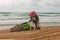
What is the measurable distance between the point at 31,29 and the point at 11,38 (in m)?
0.89

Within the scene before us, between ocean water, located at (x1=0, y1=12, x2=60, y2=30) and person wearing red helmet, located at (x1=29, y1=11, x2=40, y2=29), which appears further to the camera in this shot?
ocean water, located at (x1=0, y1=12, x2=60, y2=30)

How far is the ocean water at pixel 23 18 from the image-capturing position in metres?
5.02

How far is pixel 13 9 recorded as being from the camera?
5367mm

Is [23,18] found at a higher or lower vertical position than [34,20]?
lower

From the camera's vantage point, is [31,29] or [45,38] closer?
[45,38]

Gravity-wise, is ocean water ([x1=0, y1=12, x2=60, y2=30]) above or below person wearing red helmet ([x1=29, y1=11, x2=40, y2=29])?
below

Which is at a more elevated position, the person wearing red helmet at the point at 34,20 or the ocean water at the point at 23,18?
the person wearing red helmet at the point at 34,20

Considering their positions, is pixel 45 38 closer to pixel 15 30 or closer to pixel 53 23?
pixel 15 30

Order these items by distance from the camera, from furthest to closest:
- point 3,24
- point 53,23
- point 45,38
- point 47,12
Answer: point 47,12
point 53,23
point 3,24
point 45,38

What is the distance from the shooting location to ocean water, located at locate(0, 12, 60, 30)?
5.02m

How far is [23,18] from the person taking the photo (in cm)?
533

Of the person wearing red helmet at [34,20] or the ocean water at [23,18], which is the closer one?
the person wearing red helmet at [34,20]

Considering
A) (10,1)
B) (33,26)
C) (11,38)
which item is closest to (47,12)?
(10,1)

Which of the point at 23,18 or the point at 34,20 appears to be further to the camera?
the point at 23,18
